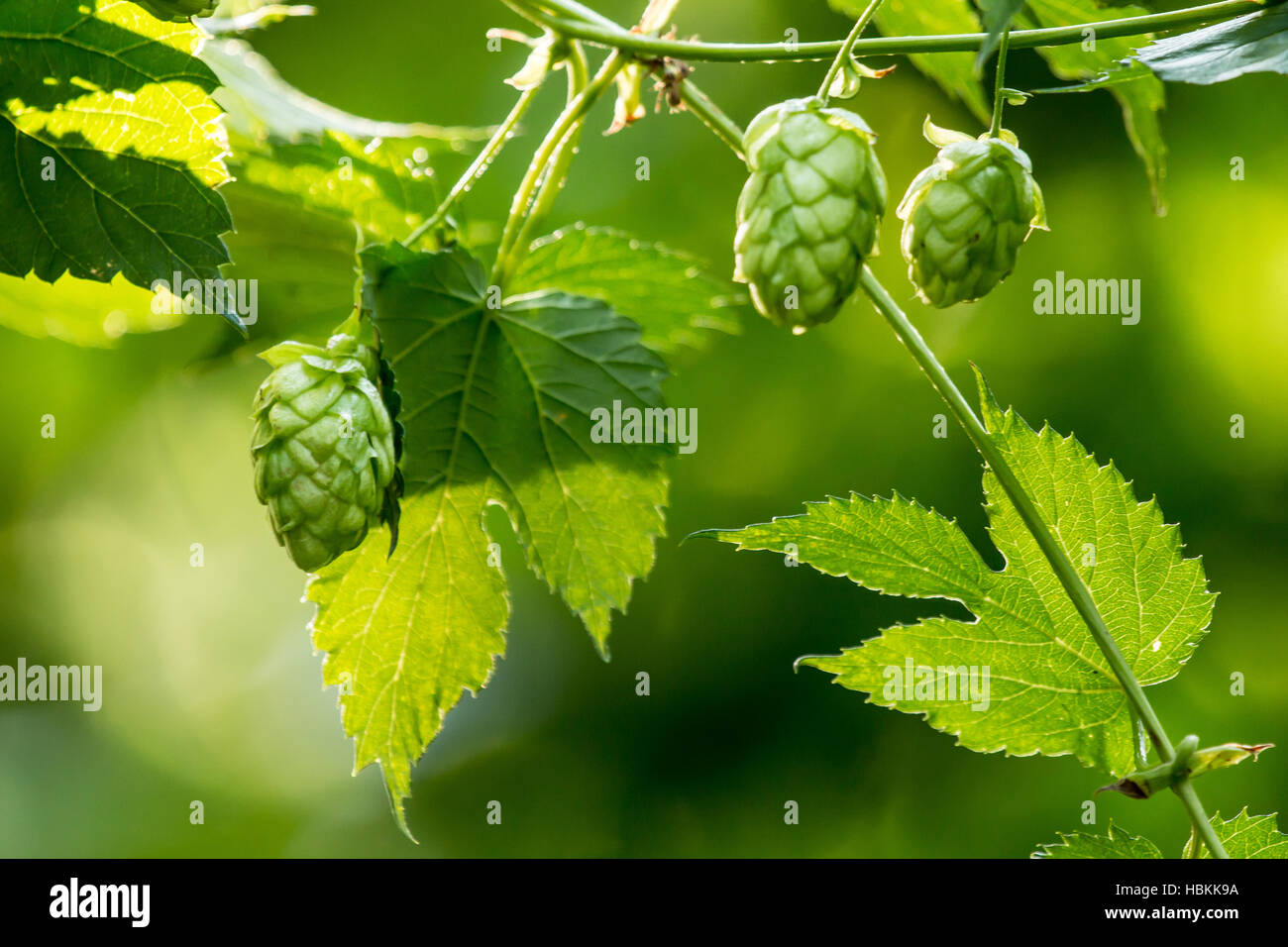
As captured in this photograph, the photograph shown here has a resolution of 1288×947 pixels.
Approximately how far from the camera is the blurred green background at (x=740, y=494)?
8.66 feet

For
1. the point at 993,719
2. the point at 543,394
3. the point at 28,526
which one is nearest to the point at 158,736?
the point at 28,526

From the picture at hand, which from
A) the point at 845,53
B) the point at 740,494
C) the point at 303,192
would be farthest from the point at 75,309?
the point at 740,494

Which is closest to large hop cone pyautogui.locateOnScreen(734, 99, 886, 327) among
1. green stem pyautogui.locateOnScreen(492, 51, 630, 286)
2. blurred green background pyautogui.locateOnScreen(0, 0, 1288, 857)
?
green stem pyautogui.locateOnScreen(492, 51, 630, 286)

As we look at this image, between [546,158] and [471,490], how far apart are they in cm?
33

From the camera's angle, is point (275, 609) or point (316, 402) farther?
point (275, 609)

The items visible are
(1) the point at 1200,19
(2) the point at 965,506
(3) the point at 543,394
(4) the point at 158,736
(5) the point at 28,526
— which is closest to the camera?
(1) the point at 1200,19

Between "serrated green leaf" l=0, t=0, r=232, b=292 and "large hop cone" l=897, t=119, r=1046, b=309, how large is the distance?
1.67ft

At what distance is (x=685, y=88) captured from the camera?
998 millimetres

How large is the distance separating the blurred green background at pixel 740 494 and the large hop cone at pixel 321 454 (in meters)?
1.75

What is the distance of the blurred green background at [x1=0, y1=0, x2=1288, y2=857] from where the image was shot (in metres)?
2.64

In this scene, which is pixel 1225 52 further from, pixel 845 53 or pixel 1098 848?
pixel 1098 848

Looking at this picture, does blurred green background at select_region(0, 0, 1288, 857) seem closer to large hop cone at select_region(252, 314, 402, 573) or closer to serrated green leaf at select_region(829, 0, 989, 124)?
serrated green leaf at select_region(829, 0, 989, 124)

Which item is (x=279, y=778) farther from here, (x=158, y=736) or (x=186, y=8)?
(x=186, y=8)

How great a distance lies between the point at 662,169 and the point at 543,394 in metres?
1.89
